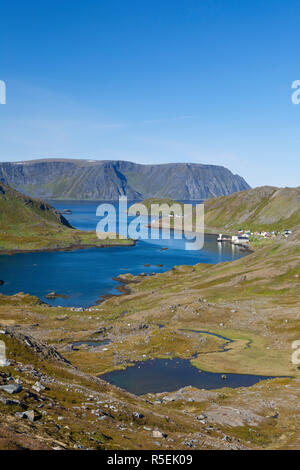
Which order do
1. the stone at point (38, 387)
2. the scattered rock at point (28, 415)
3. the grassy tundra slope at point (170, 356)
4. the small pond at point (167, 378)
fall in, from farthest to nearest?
the small pond at point (167, 378) < the stone at point (38, 387) < the grassy tundra slope at point (170, 356) < the scattered rock at point (28, 415)

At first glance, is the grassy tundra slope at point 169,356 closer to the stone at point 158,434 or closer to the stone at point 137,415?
the stone at point 158,434

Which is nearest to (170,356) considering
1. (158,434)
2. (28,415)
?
(158,434)

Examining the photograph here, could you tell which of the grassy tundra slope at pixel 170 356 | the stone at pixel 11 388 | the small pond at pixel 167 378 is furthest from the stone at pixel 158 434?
the small pond at pixel 167 378

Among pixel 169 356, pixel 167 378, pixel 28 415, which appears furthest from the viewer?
pixel 169 356

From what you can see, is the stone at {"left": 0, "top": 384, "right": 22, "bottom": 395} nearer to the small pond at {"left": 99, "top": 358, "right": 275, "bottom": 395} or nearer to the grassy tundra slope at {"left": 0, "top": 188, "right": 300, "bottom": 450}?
the grassy tundra slope at {"left": 0, "top": 188, "right": 300, "bottom": 450}

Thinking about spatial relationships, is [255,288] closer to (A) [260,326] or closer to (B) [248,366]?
(A) [260,326]

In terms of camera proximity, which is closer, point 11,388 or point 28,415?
point 28,415

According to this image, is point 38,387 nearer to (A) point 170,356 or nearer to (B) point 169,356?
(B) point 169,356

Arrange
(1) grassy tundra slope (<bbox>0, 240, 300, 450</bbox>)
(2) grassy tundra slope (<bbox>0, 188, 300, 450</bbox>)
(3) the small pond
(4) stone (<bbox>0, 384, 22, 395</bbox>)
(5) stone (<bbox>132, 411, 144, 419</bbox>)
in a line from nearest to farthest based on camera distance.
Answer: (2) grassy tundra slope (<bbox>0, 188, 300, 450</bbox>) → (1) grassy tundra slope (<bbox>0, 240, 300, 450</bbox>) → (4) stone (<bbox>0, 384, 22, 395</bbox>) → (5) stone (<bbox>132, 411, 144, 419</bbox>) → (3) the small pond

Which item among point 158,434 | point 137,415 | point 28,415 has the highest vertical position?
point 28,415

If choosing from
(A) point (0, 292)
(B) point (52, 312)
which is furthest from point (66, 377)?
(A) point (0, 292)

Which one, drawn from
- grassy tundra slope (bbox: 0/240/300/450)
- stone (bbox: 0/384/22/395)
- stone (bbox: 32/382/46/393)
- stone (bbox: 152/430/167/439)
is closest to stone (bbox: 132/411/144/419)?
grassy tundra slope (bbox: 0/240/300/450)
